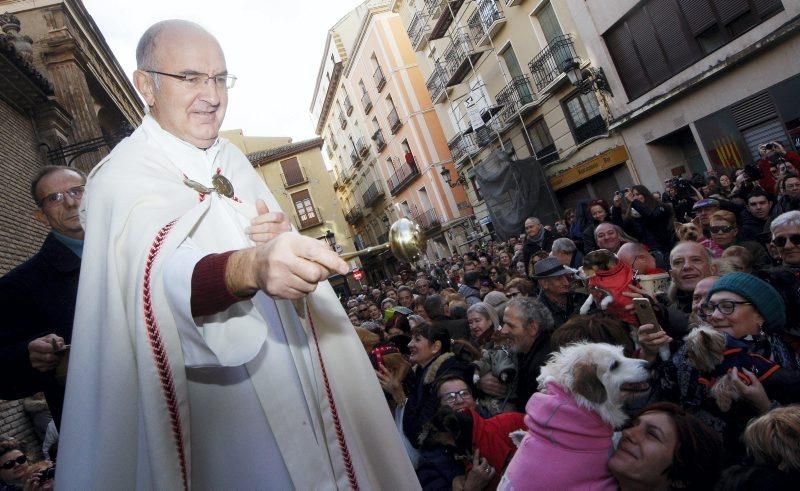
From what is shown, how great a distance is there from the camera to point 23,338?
1822 mm

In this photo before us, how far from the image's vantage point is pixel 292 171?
1628 inches

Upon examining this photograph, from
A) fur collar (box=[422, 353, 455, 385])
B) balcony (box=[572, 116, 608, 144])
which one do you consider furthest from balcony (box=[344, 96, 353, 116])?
fur collar (box=[422, 353, 455, 385])

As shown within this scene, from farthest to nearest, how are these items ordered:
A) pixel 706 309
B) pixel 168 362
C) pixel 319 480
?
pixel 706 309 < pixel 319 480 < pixel 168 362

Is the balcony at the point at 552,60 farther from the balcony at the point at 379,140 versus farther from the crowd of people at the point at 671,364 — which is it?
the balcony at the point at 379,140

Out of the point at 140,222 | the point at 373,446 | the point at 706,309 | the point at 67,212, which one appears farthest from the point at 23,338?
the point at 706,309

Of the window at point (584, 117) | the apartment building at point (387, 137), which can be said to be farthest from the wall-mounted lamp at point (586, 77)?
the apartment building at point (387, 137)

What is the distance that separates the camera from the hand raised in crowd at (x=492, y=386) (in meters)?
3.74

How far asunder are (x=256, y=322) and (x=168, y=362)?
20 cm

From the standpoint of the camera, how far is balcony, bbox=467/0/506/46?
61.1ft

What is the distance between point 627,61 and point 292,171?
102ft

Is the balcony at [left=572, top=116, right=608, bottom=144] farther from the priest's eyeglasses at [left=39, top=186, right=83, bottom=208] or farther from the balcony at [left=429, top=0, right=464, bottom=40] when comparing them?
the priest's eyeglasses at [left=39, top=186, right=83, bottom=208]

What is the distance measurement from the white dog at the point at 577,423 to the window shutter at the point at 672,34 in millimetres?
12793

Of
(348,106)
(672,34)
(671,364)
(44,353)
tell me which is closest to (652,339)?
(671,364)

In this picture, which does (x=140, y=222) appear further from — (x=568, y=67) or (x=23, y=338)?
(x=568, y=67)
